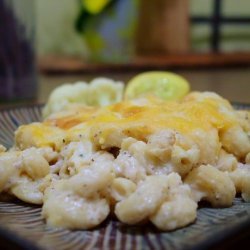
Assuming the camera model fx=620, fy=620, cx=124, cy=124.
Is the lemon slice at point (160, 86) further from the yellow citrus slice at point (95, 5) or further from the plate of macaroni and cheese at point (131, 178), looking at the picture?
the yellow citrus slice at point (95, 5)

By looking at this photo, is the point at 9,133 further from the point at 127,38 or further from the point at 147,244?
the point at 127,38

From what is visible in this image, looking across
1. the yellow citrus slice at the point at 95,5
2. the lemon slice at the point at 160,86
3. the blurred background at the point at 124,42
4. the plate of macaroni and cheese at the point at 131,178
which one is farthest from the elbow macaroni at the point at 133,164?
the yellow citrus slice at the point at 95,5

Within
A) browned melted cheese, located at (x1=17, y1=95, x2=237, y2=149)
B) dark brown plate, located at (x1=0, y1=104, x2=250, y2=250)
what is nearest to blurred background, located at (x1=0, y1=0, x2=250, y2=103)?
browned melted cheese, located at (x1=17, y1=95, x2=237, y2=149)

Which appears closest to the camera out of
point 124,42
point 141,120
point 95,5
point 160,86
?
point 141,120

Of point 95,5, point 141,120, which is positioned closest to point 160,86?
point 141,120

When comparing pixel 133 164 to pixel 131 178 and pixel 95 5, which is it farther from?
pixel 95 5

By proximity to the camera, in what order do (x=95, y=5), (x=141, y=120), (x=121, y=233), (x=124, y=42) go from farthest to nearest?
(x=124, y=42) → (x=95, y=5) → (x=141, y=120) → (x=121, y=233)

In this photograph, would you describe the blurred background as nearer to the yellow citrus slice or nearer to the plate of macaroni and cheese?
the yellow citrus slice
